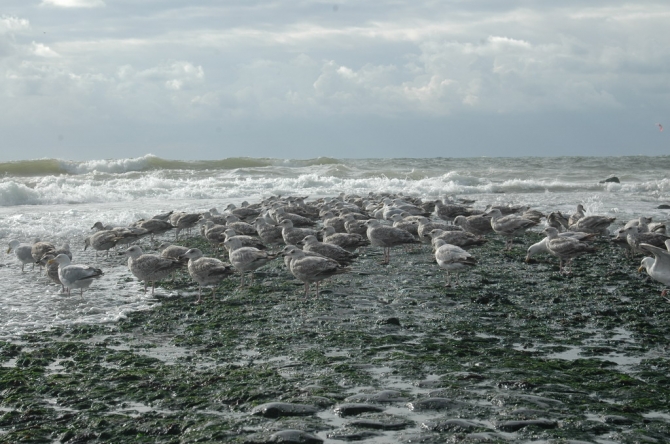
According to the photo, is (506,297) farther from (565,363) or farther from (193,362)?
(193,362)

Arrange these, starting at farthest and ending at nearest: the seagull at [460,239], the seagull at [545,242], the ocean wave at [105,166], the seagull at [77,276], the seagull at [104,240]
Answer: the ocean wave at [105,166] → the seagull at [104,240] → the seagull at [545,242] → the seagull at [460,239] → the seagull at [77,276]

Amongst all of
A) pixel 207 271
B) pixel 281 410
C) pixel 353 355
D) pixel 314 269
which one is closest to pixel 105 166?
pixel 207 271

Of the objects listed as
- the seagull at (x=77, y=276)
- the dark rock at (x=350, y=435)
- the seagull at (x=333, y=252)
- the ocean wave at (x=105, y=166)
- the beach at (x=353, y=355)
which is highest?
the ocean wave at (x=105, y=166)

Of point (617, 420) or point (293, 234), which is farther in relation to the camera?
point (293, 234)

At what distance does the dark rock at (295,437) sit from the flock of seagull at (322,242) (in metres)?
6.02

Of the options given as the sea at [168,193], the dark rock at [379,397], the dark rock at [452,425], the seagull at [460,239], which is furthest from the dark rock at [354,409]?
the seagull at [460,239]

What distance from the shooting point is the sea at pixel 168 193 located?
464 inches

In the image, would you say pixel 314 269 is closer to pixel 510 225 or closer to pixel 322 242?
pixel 322 242

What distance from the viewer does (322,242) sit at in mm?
14359

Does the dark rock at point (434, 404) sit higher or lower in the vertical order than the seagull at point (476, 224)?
lower

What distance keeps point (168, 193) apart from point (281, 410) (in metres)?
29.9

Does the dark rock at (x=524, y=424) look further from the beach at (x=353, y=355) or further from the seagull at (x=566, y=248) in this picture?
the seagull at (x=566, y=248)

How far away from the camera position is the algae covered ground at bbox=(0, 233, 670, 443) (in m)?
5.75

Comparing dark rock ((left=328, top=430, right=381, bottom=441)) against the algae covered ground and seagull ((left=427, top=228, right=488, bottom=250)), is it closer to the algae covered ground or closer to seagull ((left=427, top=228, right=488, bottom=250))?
the algae covered ground
